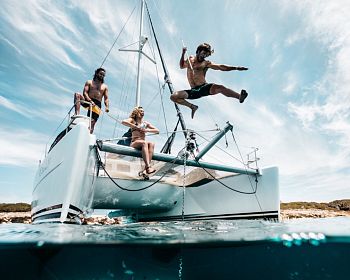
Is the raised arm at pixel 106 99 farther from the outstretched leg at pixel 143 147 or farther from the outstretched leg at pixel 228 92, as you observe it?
the outstretched leg at pixel 228 92

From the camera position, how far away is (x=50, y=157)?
5211 millimetres

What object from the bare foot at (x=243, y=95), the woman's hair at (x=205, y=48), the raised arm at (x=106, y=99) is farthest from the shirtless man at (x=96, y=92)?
the bare foot at (x=243, y=95)

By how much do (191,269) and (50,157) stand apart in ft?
11.8

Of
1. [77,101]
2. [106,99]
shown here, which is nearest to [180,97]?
[77,101]

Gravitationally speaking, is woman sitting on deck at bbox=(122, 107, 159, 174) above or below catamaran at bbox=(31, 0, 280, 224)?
above

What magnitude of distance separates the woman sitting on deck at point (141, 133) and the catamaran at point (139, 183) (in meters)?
0.19

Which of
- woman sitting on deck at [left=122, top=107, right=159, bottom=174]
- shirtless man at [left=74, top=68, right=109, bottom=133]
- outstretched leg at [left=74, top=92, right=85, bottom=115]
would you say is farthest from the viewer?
shirtless man at [left=74, top=68, right=109, bottom=133]

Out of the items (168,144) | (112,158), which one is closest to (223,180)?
(168,144)

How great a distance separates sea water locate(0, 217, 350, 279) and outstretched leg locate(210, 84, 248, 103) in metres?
2.25

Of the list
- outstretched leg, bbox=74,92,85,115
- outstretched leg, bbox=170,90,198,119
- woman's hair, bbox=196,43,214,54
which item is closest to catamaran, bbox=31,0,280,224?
outstretched leg, bbox=74,92,85,115

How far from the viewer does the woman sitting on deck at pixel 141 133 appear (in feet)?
17.5

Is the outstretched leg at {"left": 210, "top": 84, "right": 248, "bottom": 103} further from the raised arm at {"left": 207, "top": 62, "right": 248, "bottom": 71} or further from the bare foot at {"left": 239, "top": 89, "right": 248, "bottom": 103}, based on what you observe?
the raised arm at {"left": 207, "top": 62, "right": 248, "bottom": 71}

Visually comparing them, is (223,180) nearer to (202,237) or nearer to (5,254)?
(202,237)

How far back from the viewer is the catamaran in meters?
4.28
